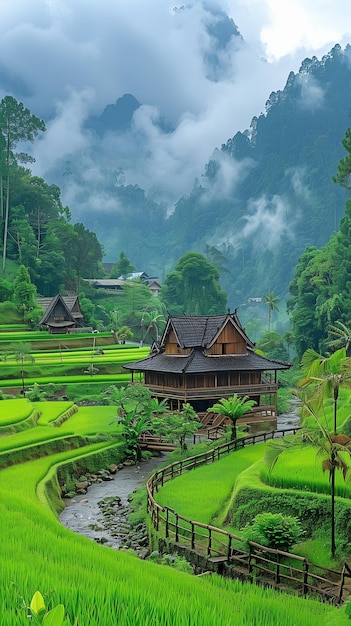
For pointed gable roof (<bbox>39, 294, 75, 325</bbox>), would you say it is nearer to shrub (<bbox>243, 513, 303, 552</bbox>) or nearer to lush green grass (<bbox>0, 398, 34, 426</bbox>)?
lush green grass (<bbox>0, 398, 34, 426</bbox>)

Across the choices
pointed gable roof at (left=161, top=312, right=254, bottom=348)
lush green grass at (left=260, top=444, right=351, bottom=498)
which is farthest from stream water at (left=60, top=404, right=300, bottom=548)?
pointed gable roof at (left=161, top=312, right=254, bottom=348)

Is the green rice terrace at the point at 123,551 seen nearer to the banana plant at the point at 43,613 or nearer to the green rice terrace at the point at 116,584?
the green rice terrace at the point at 116,584

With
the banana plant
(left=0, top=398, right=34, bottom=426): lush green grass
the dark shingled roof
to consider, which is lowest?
(left=0, top=398, right=34, bottom=426): lush green grass

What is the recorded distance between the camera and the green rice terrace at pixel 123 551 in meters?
8.16

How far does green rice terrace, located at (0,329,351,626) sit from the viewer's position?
8156 millimetres

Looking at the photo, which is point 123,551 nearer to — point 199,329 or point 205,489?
point 205,489

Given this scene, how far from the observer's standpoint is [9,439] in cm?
2978

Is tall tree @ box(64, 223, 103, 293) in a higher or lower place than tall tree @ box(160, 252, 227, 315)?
higher

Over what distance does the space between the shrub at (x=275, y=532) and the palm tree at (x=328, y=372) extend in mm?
2796

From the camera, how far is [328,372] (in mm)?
18984

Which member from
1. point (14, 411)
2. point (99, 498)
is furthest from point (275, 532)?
point (14, 411)

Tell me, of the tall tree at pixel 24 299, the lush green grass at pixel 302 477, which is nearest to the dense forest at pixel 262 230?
the tall tree at pixel 24 299

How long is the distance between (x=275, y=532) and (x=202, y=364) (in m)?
23.4

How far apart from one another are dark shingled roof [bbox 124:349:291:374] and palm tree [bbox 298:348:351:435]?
19.6 m
